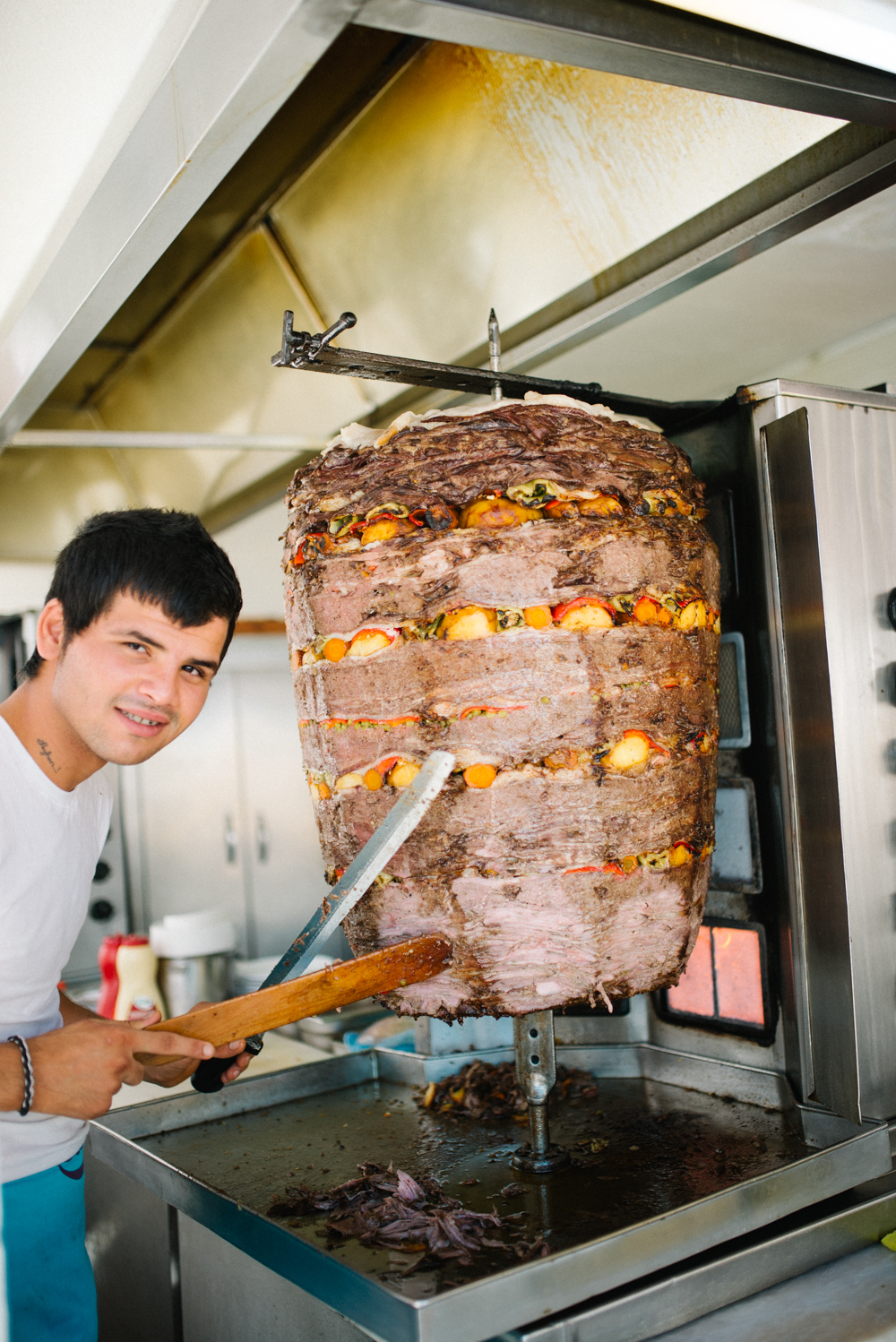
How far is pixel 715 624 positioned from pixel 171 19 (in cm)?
105

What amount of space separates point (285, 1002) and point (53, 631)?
691 mm

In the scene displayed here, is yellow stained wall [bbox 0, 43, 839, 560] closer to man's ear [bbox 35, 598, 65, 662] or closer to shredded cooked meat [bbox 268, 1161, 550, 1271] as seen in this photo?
man's ear [bbox 35, 598, 65, 662]

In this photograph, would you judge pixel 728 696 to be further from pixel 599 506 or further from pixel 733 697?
pixel 599 506

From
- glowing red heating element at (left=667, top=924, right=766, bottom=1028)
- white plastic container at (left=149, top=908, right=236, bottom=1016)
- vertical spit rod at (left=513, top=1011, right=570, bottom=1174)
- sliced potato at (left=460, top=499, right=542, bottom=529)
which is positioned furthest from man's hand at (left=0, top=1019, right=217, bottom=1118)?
white plastic container at (left=149, top=908, right=236, bottom=1016)

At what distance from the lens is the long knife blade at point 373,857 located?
1222 millimetres

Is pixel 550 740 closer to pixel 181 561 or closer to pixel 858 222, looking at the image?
pixel 181 561

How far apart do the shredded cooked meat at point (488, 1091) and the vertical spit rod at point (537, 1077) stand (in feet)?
0.81

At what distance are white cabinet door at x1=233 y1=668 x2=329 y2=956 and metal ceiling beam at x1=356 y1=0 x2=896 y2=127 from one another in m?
3.37

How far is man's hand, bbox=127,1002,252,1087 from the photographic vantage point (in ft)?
4.24

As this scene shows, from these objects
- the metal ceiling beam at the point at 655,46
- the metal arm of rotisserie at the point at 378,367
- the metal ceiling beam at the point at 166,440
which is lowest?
the metal arm of rotisserie at the point at 378,367

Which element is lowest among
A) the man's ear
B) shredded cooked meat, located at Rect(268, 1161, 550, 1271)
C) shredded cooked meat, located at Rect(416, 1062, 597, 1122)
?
shredded cooked meat, located at Rect(416, 1062, 597, 1122)

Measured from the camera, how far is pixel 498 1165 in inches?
59.9

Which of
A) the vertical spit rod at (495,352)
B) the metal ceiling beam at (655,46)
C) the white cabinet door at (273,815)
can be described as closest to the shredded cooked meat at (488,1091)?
the vertical spit rod at (495,352)

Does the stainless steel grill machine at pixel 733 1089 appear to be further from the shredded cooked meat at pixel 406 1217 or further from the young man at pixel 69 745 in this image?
the young man at pixel 69 745
